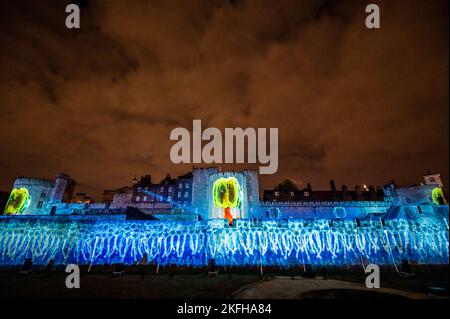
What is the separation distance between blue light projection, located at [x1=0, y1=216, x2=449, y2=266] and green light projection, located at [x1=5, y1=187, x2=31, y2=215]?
33.8 meters

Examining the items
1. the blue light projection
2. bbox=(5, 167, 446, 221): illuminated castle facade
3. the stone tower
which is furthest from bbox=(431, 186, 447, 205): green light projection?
the stone tower

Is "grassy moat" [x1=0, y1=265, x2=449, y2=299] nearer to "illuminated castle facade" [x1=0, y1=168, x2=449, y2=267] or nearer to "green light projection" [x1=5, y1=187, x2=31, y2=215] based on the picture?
"illuminated castle facade" [x1=0, y1=168, x2=449, y2=267]

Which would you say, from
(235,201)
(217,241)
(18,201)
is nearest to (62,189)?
(18,201)

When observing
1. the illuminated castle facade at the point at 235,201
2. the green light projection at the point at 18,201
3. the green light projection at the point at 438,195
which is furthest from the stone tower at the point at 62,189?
the green light projection at the point at 438,195

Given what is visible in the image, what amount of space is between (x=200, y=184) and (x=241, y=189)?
9226mm

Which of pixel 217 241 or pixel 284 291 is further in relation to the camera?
pixel 217 241

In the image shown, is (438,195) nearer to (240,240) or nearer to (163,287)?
(240,240)

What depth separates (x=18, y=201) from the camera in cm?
4588

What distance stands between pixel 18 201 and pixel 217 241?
167 ft

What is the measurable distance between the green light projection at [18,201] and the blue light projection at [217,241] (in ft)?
111

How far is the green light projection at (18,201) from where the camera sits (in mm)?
44941

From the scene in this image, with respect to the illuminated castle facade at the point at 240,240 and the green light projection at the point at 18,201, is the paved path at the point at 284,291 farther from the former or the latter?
the green light projection at the point at 18,201

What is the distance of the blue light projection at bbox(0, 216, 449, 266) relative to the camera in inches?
723
